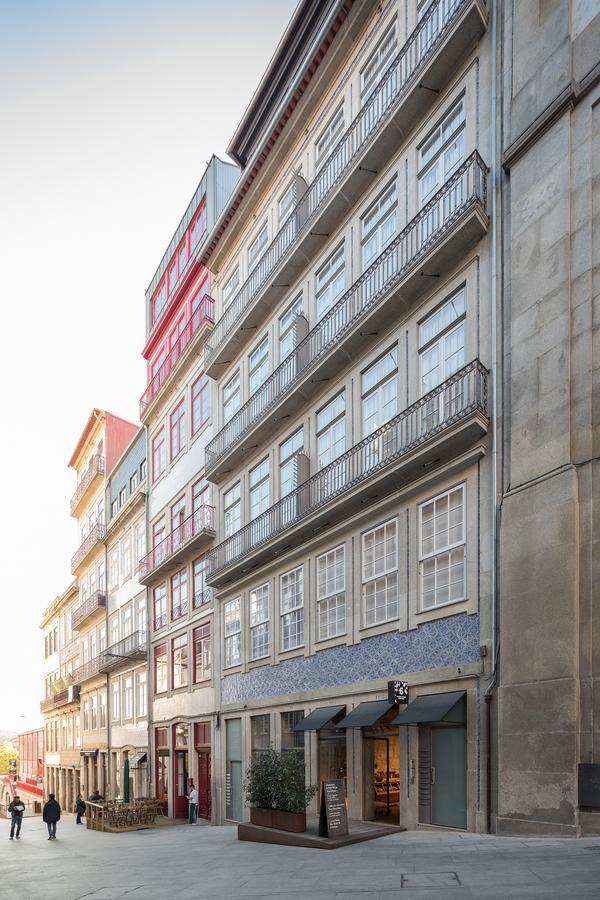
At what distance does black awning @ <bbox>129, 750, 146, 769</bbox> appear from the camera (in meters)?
40.7

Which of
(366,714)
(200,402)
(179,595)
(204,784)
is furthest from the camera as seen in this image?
(179,595)

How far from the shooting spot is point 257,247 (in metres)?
30.9

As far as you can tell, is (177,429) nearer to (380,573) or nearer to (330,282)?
(330,282)

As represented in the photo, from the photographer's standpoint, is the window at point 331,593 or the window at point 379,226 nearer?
the window at point 379,226

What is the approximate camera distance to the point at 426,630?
1844 centimetres

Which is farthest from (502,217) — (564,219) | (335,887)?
(335,887)

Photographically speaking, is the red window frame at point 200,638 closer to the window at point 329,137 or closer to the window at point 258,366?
the window at point 258,366

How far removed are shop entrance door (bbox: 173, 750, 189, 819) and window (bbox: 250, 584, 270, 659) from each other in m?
8.81

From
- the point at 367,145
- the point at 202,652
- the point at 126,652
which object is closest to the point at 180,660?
the point at 202,652

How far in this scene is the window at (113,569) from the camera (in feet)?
166

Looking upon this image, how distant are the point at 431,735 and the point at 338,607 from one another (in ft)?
17.5

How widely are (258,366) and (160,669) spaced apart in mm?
15466

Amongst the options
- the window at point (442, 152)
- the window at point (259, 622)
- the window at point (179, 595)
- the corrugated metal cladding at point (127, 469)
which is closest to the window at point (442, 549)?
the window at point (442, 152)

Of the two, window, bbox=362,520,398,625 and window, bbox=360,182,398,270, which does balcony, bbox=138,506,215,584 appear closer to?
window, bbox=362,520,398,625
